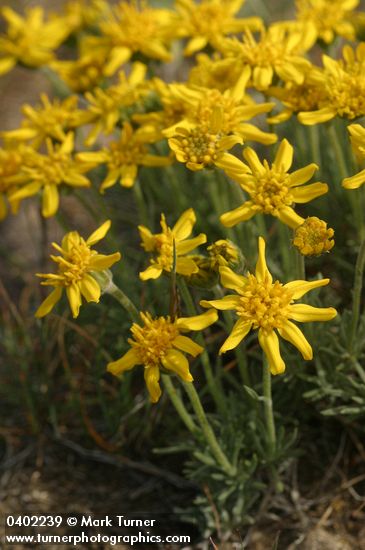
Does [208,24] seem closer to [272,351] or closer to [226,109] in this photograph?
[226,109]

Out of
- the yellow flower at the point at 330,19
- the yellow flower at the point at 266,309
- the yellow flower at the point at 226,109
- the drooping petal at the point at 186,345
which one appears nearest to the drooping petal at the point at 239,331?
the yellow flower at the point at 266,309

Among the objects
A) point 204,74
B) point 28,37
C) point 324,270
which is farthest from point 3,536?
point 28,37

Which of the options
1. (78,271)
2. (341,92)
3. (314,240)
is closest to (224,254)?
(314,240)

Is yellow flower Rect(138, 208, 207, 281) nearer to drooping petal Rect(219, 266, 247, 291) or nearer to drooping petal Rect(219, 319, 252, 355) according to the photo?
drooping petal Rect(219, 266, 247, 291)

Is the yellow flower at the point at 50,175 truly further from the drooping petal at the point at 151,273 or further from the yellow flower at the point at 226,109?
the drooping petal at the point at 151,273

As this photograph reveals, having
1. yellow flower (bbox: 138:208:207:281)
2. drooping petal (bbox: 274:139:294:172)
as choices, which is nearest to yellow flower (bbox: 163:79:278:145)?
drooping petal (bbox: 274:139:294:172)

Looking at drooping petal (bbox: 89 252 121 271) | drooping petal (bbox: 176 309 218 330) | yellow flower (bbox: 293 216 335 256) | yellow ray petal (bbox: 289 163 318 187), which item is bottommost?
drooping petal (bbox: 176 309 218 330)
